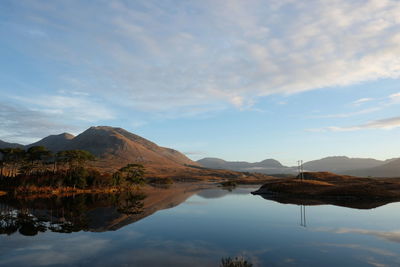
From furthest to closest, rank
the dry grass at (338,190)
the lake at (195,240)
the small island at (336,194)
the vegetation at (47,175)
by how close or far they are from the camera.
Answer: the vegetation at (47,175), the dry grass at (338,190), the small island at (336,194), the lake at (195,240)

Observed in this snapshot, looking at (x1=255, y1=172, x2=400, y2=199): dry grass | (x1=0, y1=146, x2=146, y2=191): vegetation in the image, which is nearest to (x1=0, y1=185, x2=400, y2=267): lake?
(x1=255, y1=172, x2=400, y2=199): dry grass

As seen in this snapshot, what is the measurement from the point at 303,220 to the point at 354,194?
4886 centimetres

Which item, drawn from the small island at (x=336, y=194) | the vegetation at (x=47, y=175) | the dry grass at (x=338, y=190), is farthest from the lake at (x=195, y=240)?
the vegetation at (x=47, y=175)

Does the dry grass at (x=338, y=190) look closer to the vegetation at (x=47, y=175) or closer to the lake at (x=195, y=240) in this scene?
the lake at (x=195, y=240)

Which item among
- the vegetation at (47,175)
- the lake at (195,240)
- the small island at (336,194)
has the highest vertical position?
the vegetation at (47,175)

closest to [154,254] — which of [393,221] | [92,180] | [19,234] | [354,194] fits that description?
[19,234]

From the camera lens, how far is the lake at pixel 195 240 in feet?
83.1

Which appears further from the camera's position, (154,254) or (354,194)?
(354,194)

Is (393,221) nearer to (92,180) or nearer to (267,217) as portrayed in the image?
(267,217)

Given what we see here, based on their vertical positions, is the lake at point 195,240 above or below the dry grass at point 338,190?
below

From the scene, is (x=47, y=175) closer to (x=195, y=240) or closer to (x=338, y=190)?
(x=195, y=240)

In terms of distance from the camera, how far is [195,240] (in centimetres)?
3328

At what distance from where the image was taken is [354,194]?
8538 centimetres

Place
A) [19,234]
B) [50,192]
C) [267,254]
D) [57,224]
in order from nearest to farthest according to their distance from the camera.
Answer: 1. [267,254]
2. [19,234]
3. [57,224]
4. [50,192]
